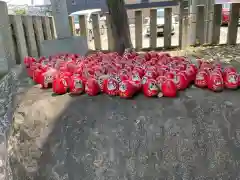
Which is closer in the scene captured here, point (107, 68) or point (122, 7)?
point (107, 68)

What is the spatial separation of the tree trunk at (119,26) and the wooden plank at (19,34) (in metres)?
1.69

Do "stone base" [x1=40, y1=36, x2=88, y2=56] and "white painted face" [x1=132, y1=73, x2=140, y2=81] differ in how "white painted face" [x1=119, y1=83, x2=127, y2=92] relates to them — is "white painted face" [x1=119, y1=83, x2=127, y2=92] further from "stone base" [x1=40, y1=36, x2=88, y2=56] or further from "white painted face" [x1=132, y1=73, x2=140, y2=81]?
"stone base" [x1=40, y1=36, x2=88, y2=56]

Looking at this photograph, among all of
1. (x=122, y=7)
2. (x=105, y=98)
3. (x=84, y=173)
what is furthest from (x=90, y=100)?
(x=122, y=7)

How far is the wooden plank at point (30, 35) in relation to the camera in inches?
205

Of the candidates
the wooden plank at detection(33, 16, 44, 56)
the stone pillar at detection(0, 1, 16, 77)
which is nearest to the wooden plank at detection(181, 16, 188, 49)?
the wooden plank at detection(33, 16, 44, 56)

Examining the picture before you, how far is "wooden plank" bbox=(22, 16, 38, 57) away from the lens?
5203mm

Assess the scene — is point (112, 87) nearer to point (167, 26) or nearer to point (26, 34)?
point (26, 34)

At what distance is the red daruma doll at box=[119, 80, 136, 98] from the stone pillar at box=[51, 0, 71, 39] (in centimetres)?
348

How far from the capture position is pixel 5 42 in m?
4.42

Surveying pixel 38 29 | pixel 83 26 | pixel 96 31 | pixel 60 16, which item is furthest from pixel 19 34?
pixel 96 31

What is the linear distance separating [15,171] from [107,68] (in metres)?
1.04

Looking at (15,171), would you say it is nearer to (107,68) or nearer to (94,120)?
(94,120)

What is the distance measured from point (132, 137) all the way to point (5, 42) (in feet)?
11.5

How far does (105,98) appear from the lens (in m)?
1.89
